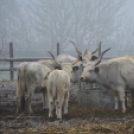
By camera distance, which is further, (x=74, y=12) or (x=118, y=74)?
(x=74, y=12)

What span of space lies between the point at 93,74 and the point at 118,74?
0.85 metres

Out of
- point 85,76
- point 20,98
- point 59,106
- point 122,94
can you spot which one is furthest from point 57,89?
point 122,94

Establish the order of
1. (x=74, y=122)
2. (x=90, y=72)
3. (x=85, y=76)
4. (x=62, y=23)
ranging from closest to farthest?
(x=74, y=122), (x=85, y=76), (x=90, y=72), (x=62, y=23)

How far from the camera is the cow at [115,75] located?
12.1m

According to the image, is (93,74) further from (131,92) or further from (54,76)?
(54,76)

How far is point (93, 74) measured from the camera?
12656 millimetres

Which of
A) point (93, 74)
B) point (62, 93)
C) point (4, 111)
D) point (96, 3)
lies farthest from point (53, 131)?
point (96, 3)

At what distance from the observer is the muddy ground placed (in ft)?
26.8

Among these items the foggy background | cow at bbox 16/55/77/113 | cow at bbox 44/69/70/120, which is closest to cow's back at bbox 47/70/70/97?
cow at bbox 44/69/70/120

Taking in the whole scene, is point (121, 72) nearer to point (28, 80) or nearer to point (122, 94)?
point (122, 94)

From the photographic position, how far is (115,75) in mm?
12242

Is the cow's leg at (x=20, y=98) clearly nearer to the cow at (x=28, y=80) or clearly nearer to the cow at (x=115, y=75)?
the cow at (x=28, y=80)

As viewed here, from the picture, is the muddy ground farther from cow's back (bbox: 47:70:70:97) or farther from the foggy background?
the foggy background

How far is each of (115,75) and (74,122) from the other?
3.22 m
